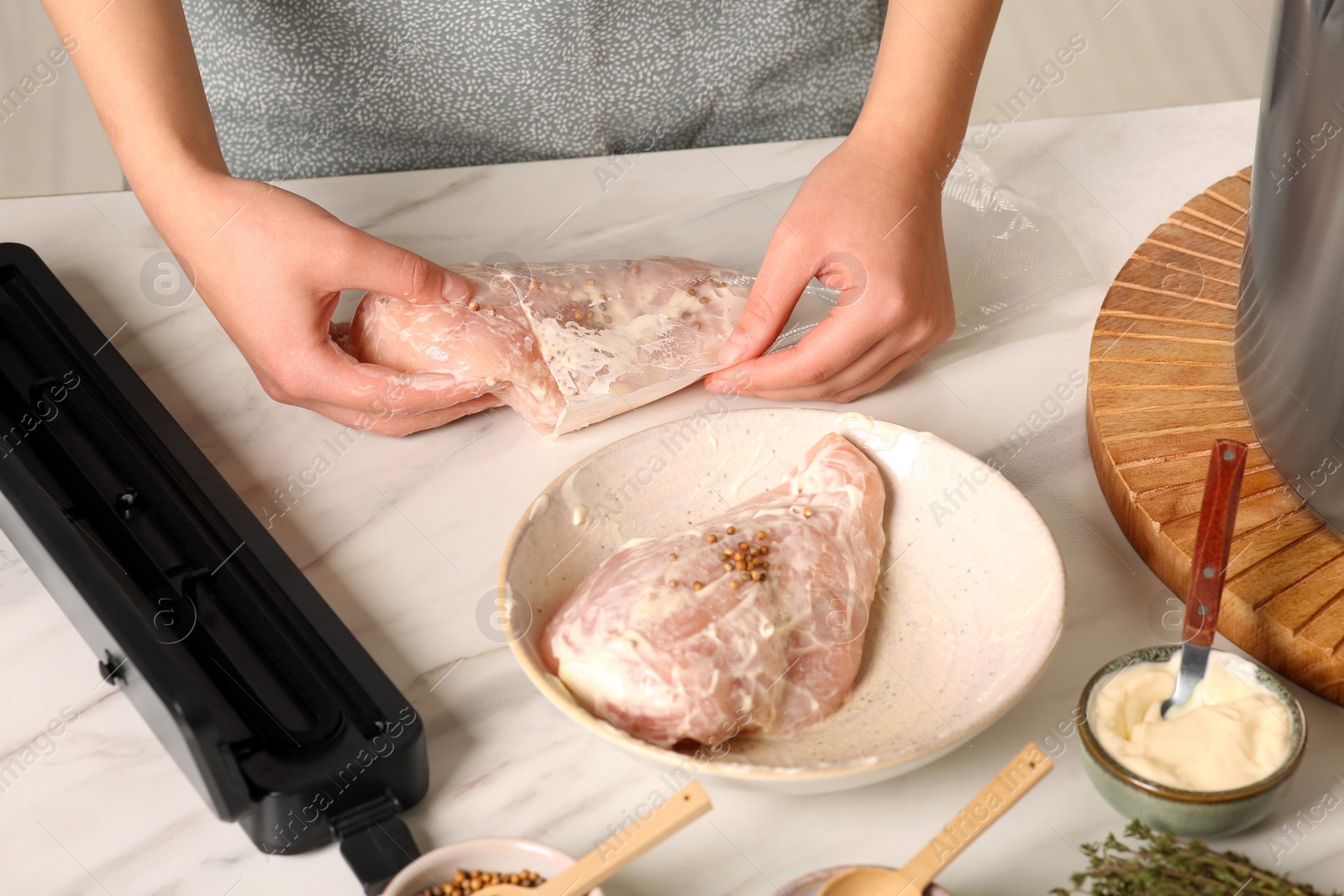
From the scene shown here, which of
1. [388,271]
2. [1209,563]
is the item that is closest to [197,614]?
[388,271]

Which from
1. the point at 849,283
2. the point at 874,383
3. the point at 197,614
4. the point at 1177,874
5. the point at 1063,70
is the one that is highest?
the point at 197,614

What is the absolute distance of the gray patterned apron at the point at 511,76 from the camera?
131 cm

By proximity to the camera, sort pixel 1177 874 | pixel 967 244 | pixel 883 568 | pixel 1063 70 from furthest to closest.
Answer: pixel 1063 70 < pixel 967 244 < pixel 883 568 < pixel 1177 874

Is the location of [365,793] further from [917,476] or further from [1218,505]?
[1218,505]

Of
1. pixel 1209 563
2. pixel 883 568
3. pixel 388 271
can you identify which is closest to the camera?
pixel 1209 563

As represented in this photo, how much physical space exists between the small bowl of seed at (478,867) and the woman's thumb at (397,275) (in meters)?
0.54

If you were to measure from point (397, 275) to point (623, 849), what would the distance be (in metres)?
0.60

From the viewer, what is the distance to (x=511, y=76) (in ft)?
4.45

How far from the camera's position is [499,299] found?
3.60ft

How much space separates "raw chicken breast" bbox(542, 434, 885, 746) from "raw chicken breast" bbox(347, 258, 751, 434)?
23 cm

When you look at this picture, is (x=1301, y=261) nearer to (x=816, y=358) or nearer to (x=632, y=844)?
(x=816, y=358)

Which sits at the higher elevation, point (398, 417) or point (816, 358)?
point (398, 417)

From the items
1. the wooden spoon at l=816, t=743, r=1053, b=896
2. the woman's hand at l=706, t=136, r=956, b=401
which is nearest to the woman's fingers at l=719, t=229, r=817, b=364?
the woman's hand at l=706, t=136, r=956, b=401

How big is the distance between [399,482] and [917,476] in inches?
19.5
